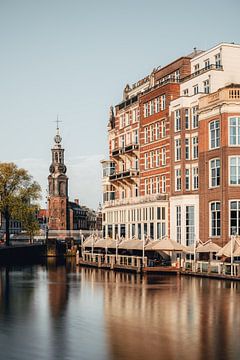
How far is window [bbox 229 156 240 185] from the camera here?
58500mm

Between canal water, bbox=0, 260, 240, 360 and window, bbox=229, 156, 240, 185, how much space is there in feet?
34.6

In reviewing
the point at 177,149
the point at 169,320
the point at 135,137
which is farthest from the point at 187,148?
the point at 169,320

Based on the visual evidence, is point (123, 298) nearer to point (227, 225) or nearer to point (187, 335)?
point (187, 335)

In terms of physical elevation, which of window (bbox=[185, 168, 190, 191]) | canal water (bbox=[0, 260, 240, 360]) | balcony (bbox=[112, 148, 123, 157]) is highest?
balcony (bbox=[112, 148, 123, 157])

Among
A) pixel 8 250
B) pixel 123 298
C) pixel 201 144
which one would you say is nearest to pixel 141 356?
pixel 123 298

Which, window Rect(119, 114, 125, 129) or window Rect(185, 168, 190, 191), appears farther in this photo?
window Rect(119, 114, 125, 129)

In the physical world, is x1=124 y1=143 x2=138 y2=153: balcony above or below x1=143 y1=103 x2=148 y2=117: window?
below

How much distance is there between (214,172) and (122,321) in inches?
1250

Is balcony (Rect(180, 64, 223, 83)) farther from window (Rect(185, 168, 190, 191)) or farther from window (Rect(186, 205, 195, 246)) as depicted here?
window (Rect(186, 205, 195, 246))

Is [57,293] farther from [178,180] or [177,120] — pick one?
[177,120]

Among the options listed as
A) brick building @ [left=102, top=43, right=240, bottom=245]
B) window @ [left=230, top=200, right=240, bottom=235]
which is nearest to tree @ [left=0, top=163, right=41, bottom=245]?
brick building @ [left=102, top=43, right=240, bottom=245]

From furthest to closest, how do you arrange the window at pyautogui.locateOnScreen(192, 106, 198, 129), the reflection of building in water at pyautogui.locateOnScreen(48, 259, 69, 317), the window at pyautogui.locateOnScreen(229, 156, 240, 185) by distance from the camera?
the window at pyautogui.locateOnScreen(192, 106, 198, 129)
the window at pyautogui.locateOnScreen(229, 156, 240, 185)
the reflection of building in water at pyautogui.locateOnScreen(48, 259, 69, 317)

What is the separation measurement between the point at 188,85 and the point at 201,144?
9924 mm

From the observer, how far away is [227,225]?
Result: 58.2 meters
